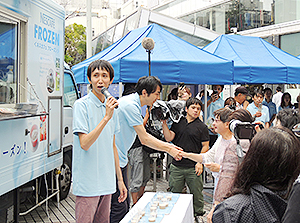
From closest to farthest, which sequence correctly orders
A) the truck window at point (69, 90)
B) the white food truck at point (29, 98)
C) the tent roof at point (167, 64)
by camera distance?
the white food truck at point (29, 98)
the tent roof at point (167, 64)
the truck window at point (69, 90)

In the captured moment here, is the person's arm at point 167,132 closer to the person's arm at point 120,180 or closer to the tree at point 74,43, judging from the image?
the person's arm at point 120,180

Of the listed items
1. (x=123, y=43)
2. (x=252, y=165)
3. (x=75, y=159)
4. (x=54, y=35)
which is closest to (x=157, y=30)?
(x=123, y=43)

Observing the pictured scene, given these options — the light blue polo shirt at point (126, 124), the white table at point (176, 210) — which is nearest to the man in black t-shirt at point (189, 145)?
the light blue polo shirt at point (126, 124)

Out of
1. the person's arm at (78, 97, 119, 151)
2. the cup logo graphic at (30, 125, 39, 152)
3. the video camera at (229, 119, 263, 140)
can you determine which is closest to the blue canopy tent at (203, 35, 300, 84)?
the cup logo graphic at (30, 125, 39, 152)

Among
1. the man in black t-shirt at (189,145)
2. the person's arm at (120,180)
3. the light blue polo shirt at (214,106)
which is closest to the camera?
the person's arm at (120,180)

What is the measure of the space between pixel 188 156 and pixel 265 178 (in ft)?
6.48

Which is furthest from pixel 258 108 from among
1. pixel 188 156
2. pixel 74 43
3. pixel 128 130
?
pixel 74 43

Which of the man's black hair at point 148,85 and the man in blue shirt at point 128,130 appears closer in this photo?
the man in blue shirt at point 128,130

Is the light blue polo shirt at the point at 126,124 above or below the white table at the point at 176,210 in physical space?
above

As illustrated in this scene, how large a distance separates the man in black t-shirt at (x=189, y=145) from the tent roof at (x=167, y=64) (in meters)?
1.16

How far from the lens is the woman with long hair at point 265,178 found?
1688 mm

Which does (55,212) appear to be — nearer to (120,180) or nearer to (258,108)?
(120,180)

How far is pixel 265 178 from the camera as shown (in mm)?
1762

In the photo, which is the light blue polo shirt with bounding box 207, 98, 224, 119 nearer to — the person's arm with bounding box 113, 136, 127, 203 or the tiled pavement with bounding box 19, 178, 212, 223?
the tiled pavement with bounding box 19, 178, 212, 223
